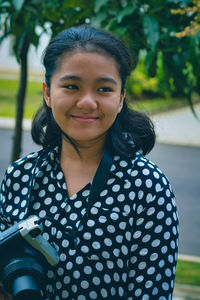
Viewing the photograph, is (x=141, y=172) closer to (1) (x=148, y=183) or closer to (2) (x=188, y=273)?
(1) (x=148, y=183)

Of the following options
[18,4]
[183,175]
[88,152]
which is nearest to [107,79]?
[88,152]

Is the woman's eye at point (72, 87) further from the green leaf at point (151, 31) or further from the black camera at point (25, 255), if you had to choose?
the green leaf at point (151, 31)

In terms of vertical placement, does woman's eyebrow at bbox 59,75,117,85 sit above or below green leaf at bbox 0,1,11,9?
below

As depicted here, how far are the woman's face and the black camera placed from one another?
32 cm

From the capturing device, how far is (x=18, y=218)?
1.48 m

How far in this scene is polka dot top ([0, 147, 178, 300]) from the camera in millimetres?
1358

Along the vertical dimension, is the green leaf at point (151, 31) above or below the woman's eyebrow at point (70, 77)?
above

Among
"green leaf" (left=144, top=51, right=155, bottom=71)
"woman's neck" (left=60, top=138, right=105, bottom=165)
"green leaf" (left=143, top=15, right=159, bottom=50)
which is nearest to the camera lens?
"woman's neck" (left=60, top=138, right=105, bottom=165)

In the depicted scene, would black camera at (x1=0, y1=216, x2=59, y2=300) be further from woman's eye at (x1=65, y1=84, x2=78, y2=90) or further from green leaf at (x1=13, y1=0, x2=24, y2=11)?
green leaf at (x1=13, y1=0, x2=24, y2=11)

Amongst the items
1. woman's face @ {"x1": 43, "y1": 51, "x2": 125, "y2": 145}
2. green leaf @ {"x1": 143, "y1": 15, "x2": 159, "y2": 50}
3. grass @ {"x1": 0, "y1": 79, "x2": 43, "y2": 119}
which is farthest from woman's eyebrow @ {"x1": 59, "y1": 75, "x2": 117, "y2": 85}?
grass @ {"x1": 0, "y1": 79, "x2": 43, "y2": 119}

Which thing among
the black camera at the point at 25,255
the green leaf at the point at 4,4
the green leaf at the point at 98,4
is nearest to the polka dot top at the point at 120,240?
the black camera at the point at 25,255

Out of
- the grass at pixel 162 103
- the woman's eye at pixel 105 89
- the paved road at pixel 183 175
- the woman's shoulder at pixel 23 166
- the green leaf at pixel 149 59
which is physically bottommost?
the paved road at pixel 183 175

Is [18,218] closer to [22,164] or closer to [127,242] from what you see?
[22,164]

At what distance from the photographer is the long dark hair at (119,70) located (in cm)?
147
